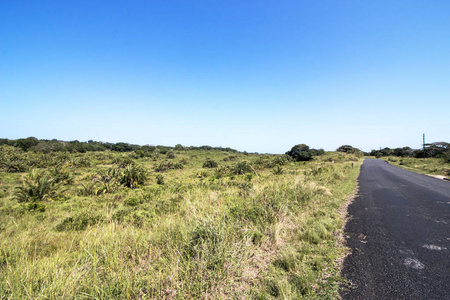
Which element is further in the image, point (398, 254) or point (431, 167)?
point (431, 167)

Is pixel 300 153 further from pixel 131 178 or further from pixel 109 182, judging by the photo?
pixel 109 182

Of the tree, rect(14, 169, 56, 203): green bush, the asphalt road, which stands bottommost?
rect(14, 169, 56, 203): green bush

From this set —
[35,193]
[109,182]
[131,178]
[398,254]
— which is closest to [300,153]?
[131,178]

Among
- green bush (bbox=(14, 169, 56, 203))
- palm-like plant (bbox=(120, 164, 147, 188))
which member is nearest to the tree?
palm-like plant (bbox=(120, 164, 147, 188))

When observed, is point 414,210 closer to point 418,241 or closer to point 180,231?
point 418,241

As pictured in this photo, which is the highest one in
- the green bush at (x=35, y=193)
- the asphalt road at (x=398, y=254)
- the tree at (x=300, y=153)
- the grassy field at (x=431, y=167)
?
the tree at (x=300, y=153)

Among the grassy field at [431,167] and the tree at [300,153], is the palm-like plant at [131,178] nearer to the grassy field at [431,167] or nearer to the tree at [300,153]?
the grassy field at [431,167]

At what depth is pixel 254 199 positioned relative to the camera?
621cm

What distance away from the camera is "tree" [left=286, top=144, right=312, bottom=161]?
129 ft

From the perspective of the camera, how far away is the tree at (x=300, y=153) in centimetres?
3938

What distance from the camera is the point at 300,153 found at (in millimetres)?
40219

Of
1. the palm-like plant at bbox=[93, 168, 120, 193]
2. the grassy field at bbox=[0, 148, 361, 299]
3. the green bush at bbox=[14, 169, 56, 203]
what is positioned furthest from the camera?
the palm-like plant at bbox=[93, 168, 120, 193]

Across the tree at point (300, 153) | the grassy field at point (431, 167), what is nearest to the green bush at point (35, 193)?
the grassy field at point (431, 167)

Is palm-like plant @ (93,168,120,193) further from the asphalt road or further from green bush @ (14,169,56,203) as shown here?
the asphalt road
